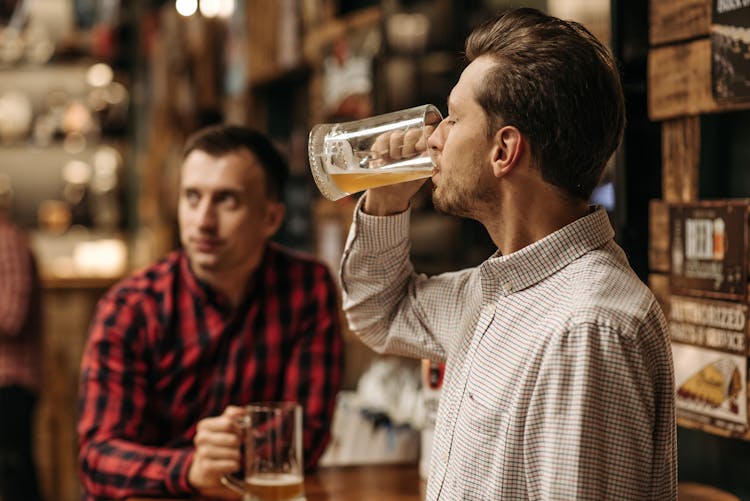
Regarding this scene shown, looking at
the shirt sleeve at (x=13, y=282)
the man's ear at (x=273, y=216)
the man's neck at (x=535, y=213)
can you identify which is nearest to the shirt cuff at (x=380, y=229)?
the man's neck at (x=535, y=213)

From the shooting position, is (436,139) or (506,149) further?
(436,139)

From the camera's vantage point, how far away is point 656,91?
77.9 inches

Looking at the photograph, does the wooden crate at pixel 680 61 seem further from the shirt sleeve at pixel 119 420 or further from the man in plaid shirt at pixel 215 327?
the shirt sleeve at pixel 119 420

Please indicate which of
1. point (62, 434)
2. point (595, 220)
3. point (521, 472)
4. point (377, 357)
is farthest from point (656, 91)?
point (62, 434)

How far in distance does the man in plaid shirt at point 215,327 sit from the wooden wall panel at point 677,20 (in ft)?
3.12

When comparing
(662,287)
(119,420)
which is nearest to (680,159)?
(662,287)

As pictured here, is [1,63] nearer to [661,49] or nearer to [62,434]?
[62,434]

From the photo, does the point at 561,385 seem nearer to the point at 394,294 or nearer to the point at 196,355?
the point at 394,294

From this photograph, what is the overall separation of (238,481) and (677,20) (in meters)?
1.19

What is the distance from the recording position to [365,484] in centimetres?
204

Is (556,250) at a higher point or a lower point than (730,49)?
lower

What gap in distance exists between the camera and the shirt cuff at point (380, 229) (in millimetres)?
1709

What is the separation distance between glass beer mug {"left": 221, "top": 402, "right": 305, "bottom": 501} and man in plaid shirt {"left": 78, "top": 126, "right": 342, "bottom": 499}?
0.38m

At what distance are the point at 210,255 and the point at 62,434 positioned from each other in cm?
382
